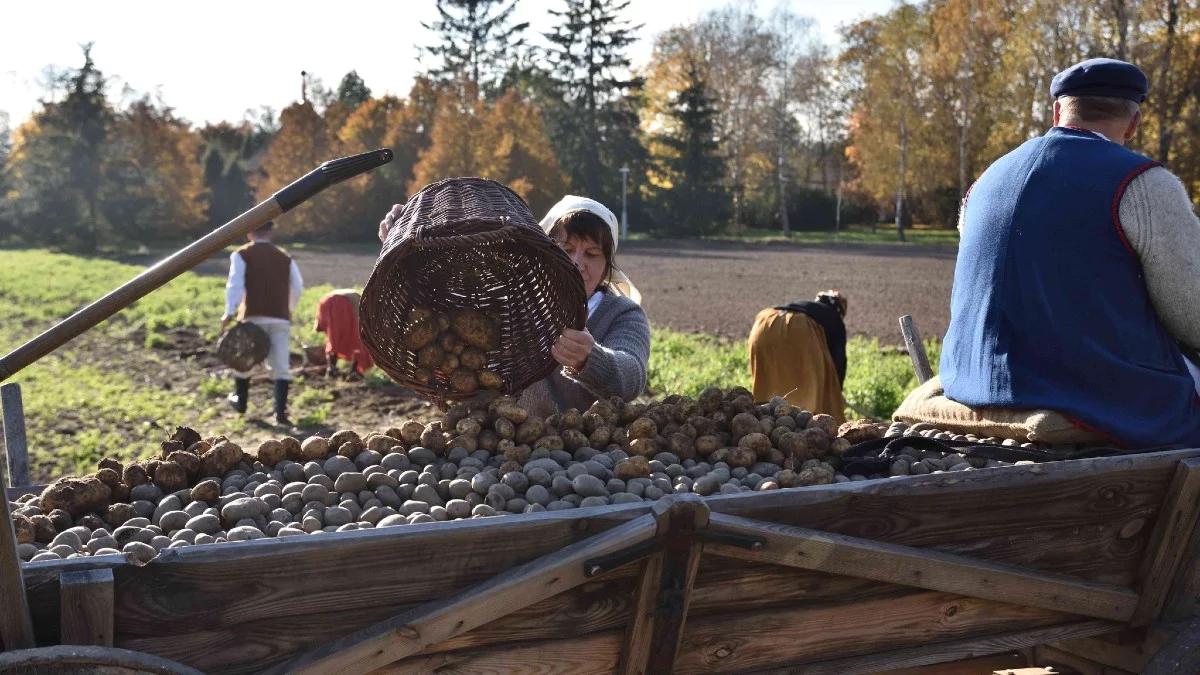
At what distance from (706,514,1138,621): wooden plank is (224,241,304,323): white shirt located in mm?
7791

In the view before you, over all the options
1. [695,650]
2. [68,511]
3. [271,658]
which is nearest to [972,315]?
[695,650]

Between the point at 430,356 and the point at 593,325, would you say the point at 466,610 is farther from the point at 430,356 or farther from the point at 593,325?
the point at 593,325

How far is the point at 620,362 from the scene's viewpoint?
153 inches

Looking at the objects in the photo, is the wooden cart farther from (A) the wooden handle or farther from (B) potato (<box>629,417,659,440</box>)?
(B) potato (<box>629,417,659,440</box>)

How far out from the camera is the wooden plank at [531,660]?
207cm

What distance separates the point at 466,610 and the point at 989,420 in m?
1.91

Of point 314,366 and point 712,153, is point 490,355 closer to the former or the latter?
point 314,366

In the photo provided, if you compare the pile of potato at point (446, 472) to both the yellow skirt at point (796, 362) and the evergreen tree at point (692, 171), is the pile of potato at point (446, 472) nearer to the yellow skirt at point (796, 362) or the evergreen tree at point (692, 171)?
the yellow skirt at point (796, 362)

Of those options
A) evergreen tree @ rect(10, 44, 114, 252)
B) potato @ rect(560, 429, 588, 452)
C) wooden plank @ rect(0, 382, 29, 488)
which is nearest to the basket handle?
potato @ rect(560, 429, 588, 452)

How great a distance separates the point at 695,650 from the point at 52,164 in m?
47.8

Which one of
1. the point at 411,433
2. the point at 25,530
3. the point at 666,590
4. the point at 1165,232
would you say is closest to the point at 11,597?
the point at 25,530

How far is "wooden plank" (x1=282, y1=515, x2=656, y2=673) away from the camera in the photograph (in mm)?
1935

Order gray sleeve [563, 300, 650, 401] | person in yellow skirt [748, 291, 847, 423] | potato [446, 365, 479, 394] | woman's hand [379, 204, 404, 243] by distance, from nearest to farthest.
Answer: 1. potato [446, 365, 479, 394]
2. woman's hand [379, 204, 404, 243]
3. gray sleeve [563, 300, 650, 401]
4. person in yellow skirt [748, 291, 847, 423]


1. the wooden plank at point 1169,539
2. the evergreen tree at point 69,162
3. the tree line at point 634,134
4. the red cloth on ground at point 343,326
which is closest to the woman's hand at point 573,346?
the wooden plank at point 1169,539
